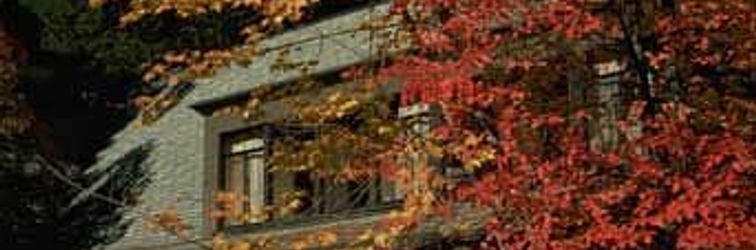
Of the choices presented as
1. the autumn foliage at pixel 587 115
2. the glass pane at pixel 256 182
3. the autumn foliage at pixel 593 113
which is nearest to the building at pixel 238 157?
the glass pane at pixel 256 182

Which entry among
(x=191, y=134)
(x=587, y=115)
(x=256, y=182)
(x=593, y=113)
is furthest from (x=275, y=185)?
(x=587, y=115)

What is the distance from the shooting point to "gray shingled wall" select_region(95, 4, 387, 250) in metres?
24.5

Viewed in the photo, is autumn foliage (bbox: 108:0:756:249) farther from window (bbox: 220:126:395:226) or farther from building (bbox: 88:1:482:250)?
building (bbox: 88:1:482:250)

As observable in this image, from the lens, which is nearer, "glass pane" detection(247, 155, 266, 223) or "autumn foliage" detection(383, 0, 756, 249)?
"autumn foliage" detection(383, 0, 756, 249)

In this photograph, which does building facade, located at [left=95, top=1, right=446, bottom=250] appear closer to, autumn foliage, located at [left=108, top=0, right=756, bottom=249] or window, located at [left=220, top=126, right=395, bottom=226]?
window, located at [left=220, top=126, right=395, bottom=226]

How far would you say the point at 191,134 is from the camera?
86.0 ft

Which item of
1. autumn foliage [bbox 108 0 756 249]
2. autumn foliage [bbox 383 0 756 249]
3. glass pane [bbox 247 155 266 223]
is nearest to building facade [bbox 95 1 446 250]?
glass pane [bbox 247 155 266 223]

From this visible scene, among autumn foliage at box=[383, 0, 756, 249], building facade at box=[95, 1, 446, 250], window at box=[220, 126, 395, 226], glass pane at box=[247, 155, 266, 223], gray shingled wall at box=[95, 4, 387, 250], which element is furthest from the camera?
gray shingled wall at box=[95, 4, 387, 250]

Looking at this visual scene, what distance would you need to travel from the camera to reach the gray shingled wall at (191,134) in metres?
24.5

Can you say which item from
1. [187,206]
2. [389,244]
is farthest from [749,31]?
[187,206]

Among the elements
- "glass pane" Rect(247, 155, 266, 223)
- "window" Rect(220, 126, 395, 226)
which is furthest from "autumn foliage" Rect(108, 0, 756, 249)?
"glass pane" Rect(247, 155, 266, 223)

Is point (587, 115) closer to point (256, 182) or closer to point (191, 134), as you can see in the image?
point (256, 182)

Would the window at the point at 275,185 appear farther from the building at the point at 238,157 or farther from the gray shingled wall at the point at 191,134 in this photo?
the gray shingled wall at the point at 191,134

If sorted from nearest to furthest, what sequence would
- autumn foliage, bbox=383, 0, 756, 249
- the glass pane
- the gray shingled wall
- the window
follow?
autumn foliage, bbox=383, 0, 756, 249 < the window < the glass pane < the gray shingled wall
